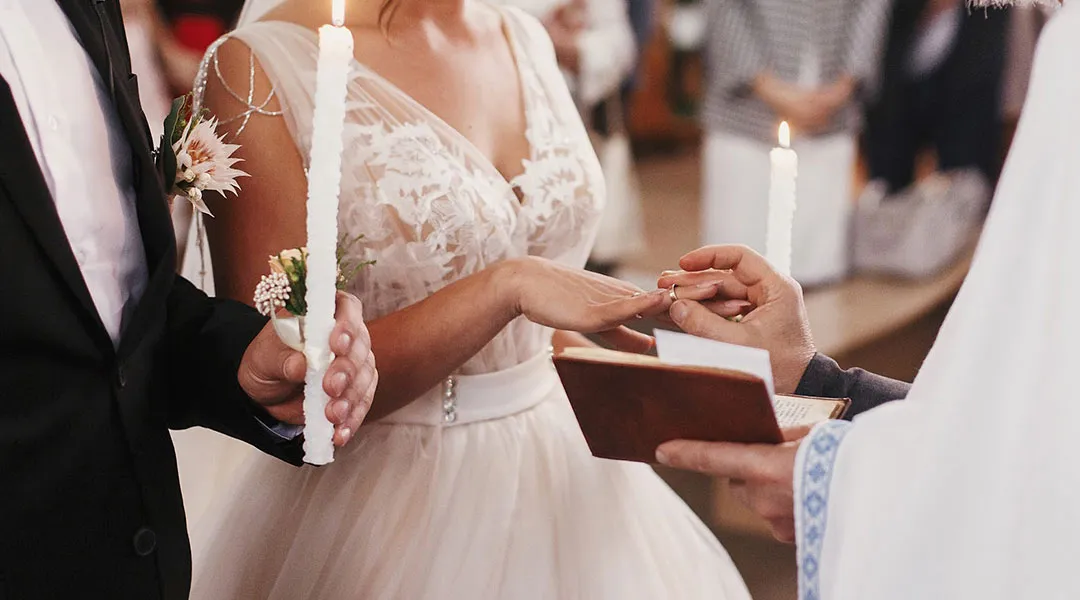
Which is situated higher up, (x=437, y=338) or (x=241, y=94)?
(x=241, y=94)

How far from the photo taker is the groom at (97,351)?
1.13m

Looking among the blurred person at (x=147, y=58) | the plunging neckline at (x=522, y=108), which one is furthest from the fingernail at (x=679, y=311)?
the blurred person at (x=147, y=58)

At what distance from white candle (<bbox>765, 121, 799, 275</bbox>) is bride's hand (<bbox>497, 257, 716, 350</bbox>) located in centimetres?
13

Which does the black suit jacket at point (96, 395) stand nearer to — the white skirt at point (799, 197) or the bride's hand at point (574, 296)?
the bride's hand at point (574, 296)

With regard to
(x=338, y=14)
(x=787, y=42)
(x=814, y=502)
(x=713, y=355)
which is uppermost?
(x=338, y=14)

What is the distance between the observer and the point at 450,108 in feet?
5.90

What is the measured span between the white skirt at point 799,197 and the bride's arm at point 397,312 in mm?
3061

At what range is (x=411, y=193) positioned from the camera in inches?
65.1

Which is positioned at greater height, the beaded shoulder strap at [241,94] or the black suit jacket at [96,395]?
the beaded shoulder strap at [241,94]

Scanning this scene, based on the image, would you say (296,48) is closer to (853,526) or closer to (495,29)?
(495,29)

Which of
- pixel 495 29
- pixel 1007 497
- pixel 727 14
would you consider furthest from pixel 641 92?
pixel 1007 497

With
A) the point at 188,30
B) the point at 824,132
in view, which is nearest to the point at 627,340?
the point at 188,30

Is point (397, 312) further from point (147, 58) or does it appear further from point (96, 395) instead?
point (147, 58)

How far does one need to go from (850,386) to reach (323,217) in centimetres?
87
